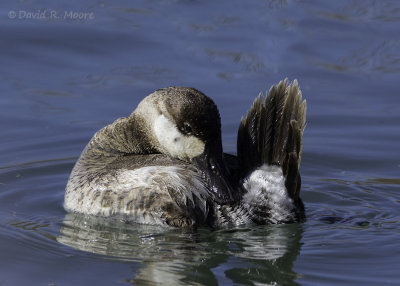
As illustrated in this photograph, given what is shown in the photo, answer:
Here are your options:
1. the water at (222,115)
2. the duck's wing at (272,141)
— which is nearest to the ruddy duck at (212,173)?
the duck's wing at (272,141)

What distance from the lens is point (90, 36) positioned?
9.67 meters

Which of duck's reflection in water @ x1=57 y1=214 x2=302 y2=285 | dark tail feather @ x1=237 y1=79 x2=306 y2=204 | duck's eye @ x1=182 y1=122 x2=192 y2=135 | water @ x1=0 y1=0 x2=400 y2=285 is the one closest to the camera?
duck's reflection in water @ x1=57 y1=214 x2=302 y2=285

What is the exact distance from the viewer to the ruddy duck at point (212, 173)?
17.2ft

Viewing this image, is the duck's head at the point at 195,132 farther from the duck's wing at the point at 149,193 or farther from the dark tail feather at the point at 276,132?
the dark tail feather at the point at 276,132

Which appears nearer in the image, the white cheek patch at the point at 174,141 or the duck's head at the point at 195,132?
the duck's head at the point at 195,132

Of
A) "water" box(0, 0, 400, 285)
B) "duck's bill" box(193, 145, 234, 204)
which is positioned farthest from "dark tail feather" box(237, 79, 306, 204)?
"water" box(0, 0, 400, 285)

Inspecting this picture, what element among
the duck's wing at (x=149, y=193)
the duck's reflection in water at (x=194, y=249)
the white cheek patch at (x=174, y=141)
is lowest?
the duck's reflection in water at (x=194, y=249)

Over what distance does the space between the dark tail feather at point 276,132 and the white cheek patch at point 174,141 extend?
0.97ft

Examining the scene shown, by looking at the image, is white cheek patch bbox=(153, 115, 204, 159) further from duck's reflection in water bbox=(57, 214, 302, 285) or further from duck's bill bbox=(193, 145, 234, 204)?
duck's reflection in water bbox=(57, 214, 302, 285)

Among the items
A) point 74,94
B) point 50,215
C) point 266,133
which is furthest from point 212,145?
point 74,94

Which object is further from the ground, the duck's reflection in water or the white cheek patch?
the white cheek patch

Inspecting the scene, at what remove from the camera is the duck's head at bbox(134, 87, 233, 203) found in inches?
208

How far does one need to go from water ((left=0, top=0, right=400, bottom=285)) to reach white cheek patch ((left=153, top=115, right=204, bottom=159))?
535mm

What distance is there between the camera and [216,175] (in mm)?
5324
